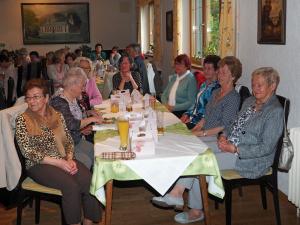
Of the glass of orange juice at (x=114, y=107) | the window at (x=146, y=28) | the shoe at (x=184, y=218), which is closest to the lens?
the shoe at (x=184, y=218)

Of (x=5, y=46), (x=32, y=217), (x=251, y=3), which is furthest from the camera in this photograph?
(x=5, y=46)

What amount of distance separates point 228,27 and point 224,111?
138cm

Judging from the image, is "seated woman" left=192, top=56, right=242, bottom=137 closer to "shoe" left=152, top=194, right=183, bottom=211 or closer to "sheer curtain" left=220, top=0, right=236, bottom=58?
"shoe" left=152, top=194, right=183, bottom=211

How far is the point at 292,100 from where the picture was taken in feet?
10.5

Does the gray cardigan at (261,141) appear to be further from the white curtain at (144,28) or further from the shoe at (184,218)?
the white curtain at (144,28)

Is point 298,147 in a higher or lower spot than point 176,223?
higher

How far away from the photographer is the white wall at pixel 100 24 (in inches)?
473

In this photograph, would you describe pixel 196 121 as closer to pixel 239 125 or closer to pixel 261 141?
pixel 239 125

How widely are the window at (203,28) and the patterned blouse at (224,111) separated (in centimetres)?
212

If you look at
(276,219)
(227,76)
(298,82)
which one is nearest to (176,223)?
(276,219)

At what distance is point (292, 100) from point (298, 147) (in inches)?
23.4

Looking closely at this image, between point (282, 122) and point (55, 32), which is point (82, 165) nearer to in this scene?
point (282, 122)

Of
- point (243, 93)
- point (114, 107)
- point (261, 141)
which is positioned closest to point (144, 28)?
point (114, 107)

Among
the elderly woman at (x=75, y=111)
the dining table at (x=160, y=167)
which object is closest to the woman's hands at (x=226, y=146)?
the dining table at (x=160, y=167)
